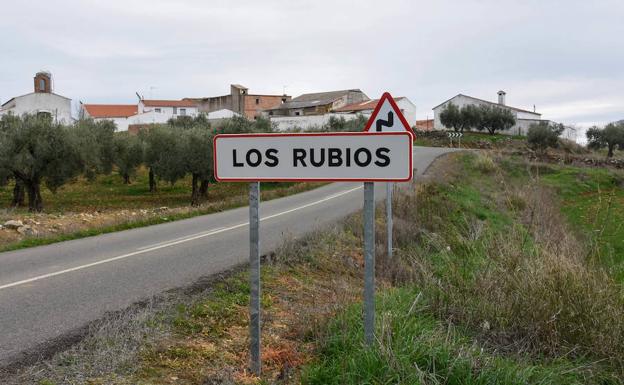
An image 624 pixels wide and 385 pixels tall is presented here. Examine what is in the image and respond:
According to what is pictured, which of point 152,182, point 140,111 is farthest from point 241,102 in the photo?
point 152,182

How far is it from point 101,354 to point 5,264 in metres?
5.28

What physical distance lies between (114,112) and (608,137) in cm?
6797

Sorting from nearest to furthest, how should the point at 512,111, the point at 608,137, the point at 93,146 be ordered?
the point at 93,146
the point at 608,137
the point at 512,111

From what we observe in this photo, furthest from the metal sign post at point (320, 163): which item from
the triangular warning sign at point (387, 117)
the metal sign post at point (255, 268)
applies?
the triangular warning sign at point (387, 117)

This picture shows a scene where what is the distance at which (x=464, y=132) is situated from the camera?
6975 centimetres

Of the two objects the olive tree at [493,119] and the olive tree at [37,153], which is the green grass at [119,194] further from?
the olive tree at [493,119]

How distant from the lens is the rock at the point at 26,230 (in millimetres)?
12255

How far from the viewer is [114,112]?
3191 inches

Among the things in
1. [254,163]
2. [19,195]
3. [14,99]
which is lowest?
[19,195]

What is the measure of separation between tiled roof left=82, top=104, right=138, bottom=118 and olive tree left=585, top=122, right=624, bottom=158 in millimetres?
63637

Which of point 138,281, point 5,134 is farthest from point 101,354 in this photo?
point 5,134

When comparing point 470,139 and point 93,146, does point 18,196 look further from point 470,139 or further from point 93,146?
point 470,139

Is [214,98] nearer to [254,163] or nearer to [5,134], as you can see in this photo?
[5,134]

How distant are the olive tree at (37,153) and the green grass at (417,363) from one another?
25.5 meters
